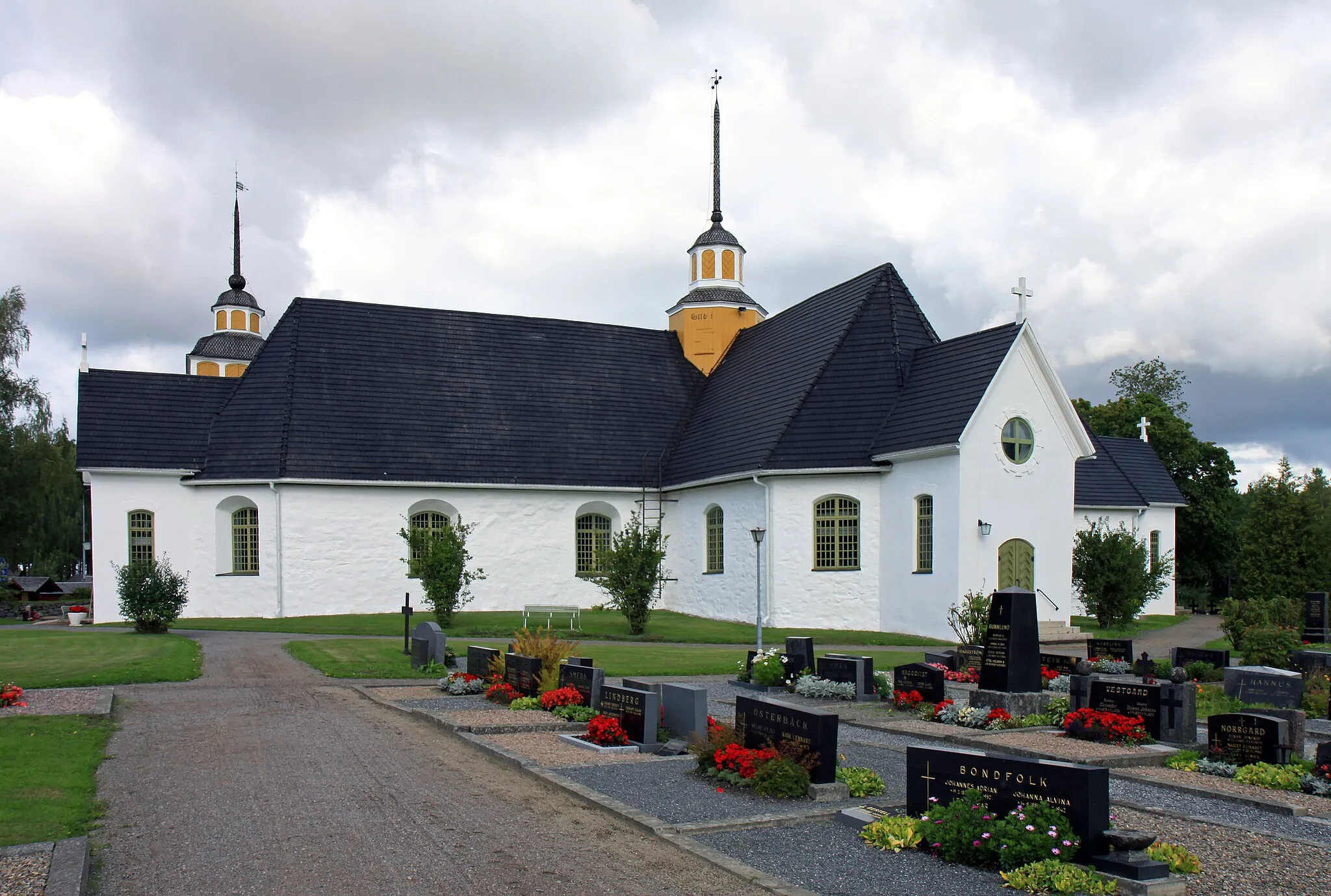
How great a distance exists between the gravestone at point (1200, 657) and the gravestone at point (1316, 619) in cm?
697

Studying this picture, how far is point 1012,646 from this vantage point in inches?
527

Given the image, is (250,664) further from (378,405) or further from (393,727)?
(378,405)

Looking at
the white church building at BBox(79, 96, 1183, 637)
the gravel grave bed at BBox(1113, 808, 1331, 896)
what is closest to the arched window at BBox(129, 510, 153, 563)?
the white church building at BBox(79, 96, 1183, 637)

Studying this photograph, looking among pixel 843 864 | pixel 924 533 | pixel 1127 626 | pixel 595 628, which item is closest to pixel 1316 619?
pixel 1127 626

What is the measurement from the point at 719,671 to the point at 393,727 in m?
7.21

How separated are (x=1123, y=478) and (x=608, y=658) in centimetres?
2529

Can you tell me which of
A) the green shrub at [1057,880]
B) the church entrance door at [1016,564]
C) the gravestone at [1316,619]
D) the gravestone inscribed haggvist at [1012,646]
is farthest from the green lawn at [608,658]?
the green shrub at [1057,880]

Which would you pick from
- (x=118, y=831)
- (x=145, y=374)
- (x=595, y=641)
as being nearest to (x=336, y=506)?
(x=145, y=374)

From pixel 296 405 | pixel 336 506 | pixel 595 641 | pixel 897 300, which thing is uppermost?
pixel 897 300

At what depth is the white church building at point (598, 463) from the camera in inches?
1018

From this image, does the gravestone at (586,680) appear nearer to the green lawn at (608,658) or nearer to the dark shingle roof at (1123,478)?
the green lawn at (608,658)

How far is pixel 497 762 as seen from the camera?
10.3 m

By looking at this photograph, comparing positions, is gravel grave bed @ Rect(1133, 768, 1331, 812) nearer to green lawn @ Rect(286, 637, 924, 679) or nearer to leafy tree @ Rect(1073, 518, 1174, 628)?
green lawn @ Rect(286, 637, 924, 679)

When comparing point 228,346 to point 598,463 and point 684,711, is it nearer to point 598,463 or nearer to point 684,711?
point 598,463
